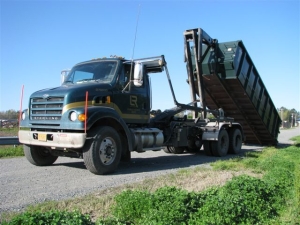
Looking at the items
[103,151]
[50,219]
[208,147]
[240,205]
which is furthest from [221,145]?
[50,219]

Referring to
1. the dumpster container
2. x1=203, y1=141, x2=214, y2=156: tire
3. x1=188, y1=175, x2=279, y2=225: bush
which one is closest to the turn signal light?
x1=188, y1=175, x2=279, y2=225: bush

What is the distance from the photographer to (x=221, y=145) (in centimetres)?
1144

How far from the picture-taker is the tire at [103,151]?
260 inches

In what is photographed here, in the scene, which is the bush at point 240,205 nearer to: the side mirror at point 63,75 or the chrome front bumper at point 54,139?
the chrome front bumper at point 54,139

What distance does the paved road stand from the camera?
16.3 ft

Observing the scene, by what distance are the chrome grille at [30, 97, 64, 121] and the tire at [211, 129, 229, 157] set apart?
6090 millimetres

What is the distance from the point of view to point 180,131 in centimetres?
1016

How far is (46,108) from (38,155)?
1.54 meters

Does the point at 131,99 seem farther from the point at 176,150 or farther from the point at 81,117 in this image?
the point at 176,150

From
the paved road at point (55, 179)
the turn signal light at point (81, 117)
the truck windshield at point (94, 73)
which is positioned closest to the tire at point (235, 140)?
the paved road at point (55, 179)

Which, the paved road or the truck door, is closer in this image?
the paved road

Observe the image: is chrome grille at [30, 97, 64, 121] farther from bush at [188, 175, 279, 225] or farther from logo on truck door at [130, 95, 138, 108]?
bush at [188, 175, 279, 225]

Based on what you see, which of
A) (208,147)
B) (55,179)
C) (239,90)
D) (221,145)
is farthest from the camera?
(239,90)

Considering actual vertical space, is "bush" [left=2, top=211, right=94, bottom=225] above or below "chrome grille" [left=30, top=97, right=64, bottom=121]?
below
